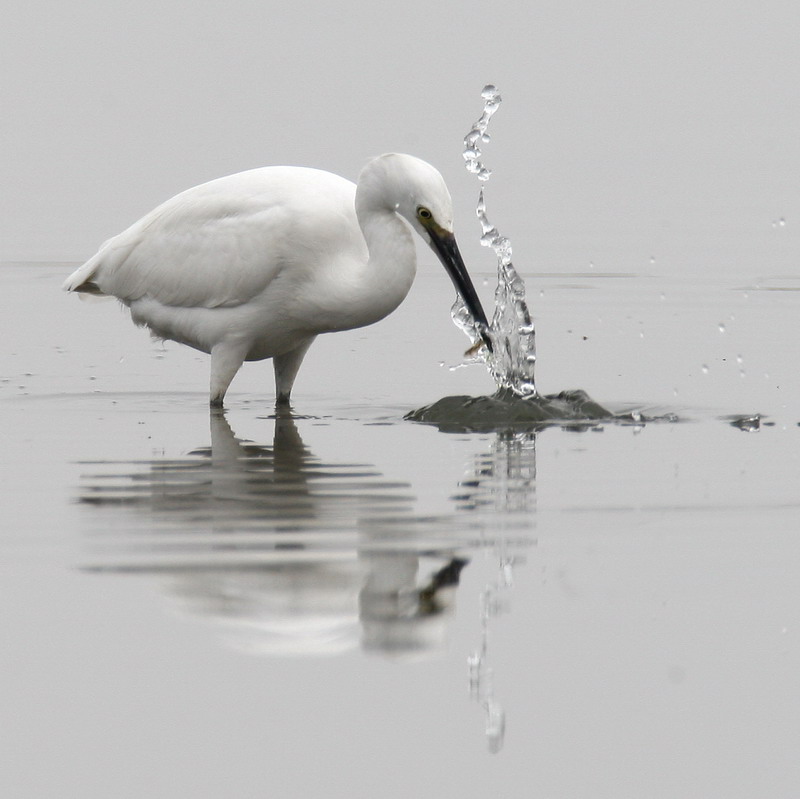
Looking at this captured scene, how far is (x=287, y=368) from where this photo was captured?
1195cm

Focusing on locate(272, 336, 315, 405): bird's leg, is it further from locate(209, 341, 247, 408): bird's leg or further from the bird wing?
the bird wing

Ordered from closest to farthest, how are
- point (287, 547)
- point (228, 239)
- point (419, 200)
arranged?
point (287, 547) → point (419, 200) → point (228, 239)

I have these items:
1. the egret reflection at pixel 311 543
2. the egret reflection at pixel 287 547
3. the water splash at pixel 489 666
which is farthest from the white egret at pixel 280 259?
the water splash at pixel 489 666

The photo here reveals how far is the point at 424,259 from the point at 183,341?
11422mm

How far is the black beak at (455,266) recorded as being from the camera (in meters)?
10.3

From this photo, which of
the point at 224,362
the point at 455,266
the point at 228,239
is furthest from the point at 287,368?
the point at 455,266

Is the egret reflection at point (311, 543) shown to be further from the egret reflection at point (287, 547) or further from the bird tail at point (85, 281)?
the bird tail at point (85, 281)

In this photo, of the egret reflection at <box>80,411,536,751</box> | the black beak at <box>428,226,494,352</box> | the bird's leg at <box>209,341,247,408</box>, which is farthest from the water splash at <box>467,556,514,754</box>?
the bird's leg at <box>209,341,247,408</box>

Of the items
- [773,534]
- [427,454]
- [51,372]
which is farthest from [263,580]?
[51,372]

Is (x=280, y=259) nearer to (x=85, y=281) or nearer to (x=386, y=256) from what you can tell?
(x=386, y=256)

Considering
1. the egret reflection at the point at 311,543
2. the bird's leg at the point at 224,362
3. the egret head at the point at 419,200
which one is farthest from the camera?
the bird's leg at the point at 224,362

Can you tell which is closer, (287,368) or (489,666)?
(489,666)

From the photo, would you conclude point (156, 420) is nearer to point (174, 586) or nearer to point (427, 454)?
point (427, 454)

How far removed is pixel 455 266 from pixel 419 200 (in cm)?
41
